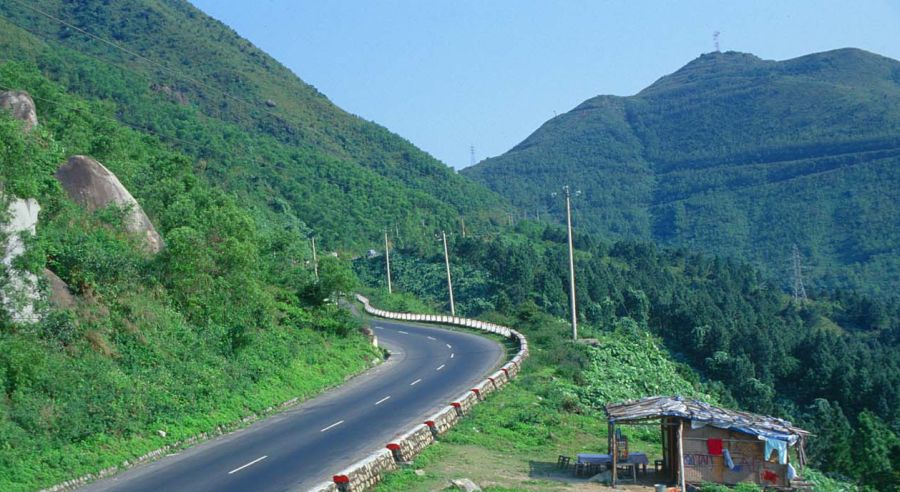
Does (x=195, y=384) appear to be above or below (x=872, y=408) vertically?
above

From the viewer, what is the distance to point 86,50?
3639 inches

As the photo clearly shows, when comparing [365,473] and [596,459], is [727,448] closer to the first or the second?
Answer: [596,459]

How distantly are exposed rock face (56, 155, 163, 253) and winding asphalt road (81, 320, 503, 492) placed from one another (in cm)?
786

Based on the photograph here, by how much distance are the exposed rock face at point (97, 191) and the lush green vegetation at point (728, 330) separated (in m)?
20.6

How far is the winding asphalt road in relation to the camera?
56.7ft

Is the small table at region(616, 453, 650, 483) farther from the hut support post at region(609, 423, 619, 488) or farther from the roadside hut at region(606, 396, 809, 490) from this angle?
the roadside hut at region(606, 396, 809, 490)

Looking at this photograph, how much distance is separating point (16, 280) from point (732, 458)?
1683 cm

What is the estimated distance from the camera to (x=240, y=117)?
95.6 meters

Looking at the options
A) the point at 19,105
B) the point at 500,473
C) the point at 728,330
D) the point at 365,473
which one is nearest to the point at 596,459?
the point at 500,473

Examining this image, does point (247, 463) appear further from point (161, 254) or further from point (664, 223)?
point (664, 223)

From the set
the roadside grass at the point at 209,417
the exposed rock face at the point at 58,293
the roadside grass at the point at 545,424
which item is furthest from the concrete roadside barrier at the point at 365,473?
the exposed rock face at the point at 58,293

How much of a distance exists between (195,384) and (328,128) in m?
88.1

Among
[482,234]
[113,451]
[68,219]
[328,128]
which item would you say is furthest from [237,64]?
[113,451]

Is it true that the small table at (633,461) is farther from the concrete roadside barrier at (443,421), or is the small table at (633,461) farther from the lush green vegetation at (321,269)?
the concrete roadside barrier at (443,421)
